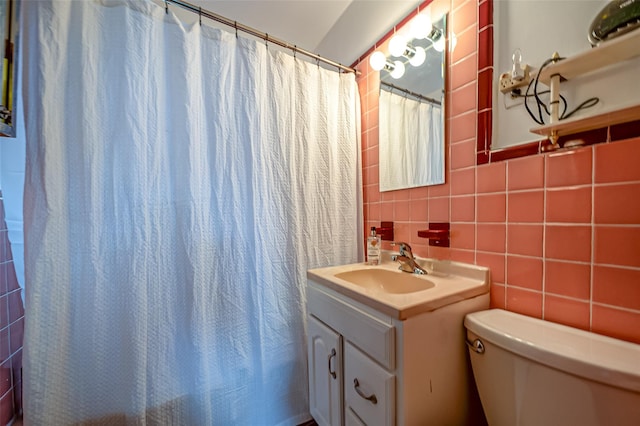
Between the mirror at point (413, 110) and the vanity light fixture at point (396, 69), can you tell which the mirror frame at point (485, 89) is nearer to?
the mirror at point (413, 110)

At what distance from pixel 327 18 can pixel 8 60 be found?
1387 mm

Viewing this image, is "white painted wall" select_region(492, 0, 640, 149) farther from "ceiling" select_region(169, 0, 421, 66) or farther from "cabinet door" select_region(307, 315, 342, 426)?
"cabinet door" select_region(307, 315, 342, 426)

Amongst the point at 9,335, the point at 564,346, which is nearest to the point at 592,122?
the point at 564,346

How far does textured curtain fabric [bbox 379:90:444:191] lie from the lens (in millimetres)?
1056

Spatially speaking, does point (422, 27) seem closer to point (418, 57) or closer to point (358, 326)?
point (418, 57)

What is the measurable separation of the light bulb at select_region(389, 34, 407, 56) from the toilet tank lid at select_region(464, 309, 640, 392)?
1.19 meters

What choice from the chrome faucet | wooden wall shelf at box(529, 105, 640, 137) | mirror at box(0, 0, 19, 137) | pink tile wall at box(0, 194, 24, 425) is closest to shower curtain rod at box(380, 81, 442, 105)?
wooden wall shelf at box(529, 105, 640, 137)

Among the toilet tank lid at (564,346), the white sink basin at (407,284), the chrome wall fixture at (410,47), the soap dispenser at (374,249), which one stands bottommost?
the toilet tank lid at (564,346)

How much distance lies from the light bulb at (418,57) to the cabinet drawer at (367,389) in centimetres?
128

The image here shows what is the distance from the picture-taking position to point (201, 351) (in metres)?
1.01

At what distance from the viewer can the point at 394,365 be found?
0.66m

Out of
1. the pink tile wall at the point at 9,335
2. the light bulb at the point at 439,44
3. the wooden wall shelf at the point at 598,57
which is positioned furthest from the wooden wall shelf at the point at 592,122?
the pink tile wall at the point at 9,335

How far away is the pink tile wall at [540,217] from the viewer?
23.7 inches

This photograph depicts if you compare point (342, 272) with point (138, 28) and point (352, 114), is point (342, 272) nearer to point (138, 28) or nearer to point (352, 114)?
point (352, 114)
